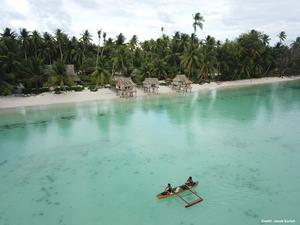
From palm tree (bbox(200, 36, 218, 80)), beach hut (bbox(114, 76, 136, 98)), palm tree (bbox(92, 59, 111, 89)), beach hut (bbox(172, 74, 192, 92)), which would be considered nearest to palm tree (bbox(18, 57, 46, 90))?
palm tree (bbox(92, 59, 111, 89))

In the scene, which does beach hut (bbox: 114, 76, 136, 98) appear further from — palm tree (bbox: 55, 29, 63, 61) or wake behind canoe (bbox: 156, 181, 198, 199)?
wake behind canoe (bbox: 156, 181, 198, 199)

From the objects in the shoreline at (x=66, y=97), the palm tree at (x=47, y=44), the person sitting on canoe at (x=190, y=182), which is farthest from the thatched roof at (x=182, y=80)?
the person sitting on canoe at (x=190, y=182)

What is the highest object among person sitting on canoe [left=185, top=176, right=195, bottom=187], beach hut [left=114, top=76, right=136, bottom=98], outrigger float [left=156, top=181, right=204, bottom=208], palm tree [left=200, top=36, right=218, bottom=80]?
palm tree [left=200, top=36, right=218, bottom=80]

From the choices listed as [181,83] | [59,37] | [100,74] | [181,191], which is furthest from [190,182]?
[59,37]

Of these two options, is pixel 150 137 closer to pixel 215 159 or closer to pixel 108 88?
pixel 215 159

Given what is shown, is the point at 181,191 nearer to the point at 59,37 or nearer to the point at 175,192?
the point at 175,192
